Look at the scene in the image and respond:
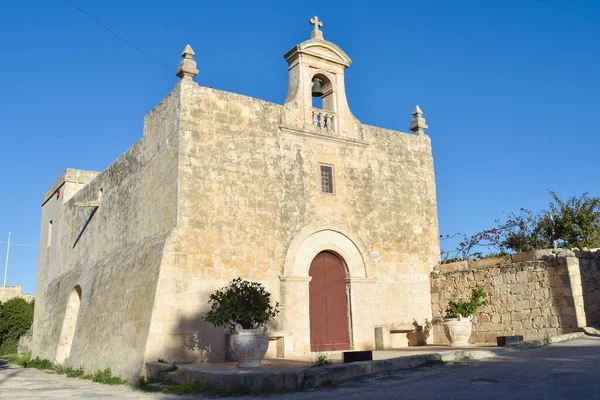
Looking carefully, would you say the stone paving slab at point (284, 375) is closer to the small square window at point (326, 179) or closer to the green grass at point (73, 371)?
the green grass at point (73, 371)

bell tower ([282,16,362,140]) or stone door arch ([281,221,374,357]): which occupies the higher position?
bell tower ([282,16,362,140])

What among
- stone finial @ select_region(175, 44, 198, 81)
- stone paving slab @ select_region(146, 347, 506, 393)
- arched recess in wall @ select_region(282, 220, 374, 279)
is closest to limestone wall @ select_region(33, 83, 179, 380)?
stone finial @ select_region(175, 44, 198, 81)

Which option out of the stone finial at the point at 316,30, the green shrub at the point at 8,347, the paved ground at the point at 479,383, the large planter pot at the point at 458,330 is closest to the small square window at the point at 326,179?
the stone finial at the point at 316,30

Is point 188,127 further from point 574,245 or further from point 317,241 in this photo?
point 574,245

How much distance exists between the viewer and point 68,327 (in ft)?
54.0

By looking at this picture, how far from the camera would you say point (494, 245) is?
20344 millimetres

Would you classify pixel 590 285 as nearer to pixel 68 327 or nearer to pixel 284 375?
pixel 284 375

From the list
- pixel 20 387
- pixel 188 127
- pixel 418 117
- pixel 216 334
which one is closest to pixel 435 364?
pixel 216 334

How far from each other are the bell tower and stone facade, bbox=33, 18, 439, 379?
0.04 m

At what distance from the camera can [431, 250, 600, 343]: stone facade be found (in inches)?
483

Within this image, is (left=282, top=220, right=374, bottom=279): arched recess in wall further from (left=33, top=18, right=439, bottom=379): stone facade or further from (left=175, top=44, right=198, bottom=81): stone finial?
(left=175, top=44, right=198, bottom=81): stone finial

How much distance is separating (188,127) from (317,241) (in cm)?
415

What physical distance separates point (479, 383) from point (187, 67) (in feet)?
29.3

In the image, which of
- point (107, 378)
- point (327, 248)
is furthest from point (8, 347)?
point (327, 248)
